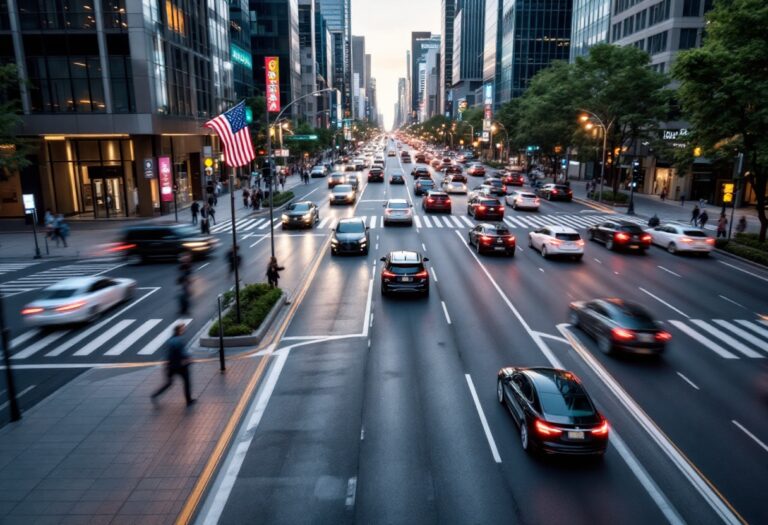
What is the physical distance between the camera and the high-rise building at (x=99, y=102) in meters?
43.8

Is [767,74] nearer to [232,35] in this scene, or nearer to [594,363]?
[594,363]

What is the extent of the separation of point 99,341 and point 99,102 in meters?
33.4

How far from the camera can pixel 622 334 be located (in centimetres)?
1631

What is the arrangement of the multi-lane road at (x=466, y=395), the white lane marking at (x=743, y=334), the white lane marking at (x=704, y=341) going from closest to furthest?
the multi-lane road at (x=466, y=395), the white lane marking at (x=704, y=341), the white lane marking at (x=743, y=334)

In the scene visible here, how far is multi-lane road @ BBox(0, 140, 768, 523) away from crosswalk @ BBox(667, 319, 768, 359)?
8 centimetres

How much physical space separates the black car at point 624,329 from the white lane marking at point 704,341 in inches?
83.6

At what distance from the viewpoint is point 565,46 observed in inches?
5108

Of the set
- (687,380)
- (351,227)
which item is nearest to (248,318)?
(687,380)

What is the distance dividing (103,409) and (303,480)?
6.20 meters

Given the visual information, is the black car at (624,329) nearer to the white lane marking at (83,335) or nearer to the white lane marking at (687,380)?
the white lane marking at (687,380)

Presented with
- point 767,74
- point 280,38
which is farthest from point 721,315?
point 280,38

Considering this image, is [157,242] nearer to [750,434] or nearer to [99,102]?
[99,102]

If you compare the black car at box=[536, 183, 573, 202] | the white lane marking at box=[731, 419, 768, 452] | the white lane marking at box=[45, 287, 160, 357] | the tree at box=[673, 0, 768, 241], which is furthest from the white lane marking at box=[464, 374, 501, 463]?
the black car at box=[536, 183, 573, 202]

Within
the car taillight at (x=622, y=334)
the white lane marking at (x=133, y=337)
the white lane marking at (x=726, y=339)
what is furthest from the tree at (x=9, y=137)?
the white lane marking at (x=726, y=339)
